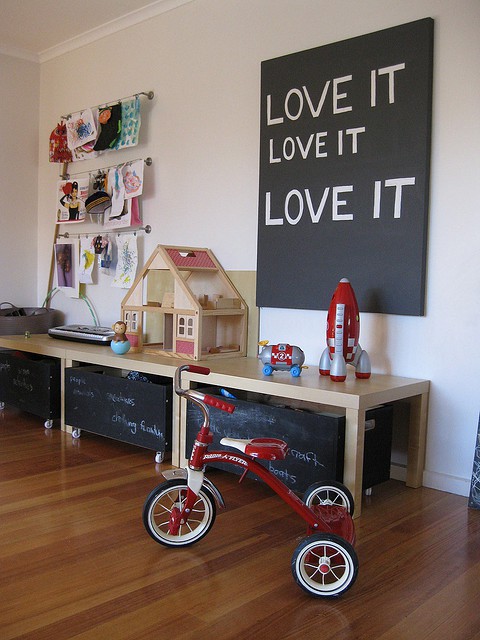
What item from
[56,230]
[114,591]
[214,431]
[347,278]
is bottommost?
[114,591]

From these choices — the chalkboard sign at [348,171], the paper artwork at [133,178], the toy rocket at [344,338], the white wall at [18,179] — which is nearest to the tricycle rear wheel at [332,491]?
the toy rocket at [344,338]

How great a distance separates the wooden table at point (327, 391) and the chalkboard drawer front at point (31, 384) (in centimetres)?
24

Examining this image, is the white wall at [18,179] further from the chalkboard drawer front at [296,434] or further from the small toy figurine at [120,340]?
the chalkboard drawer front at [296,434]

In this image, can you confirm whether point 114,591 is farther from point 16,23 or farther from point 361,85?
point 16,23

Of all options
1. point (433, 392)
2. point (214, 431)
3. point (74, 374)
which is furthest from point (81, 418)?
point (433, 392)

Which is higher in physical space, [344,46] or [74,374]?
[344,46]

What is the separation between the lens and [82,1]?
3465 mm

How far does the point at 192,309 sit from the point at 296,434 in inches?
32.4

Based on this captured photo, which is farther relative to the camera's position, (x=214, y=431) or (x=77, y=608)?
(x=214, y=431)

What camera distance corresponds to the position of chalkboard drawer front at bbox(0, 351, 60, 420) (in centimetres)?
330

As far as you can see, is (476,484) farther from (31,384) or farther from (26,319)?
(26,319)

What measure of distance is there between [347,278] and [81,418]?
142cm

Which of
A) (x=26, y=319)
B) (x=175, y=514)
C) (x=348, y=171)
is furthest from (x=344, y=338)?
(x=26, y=319)

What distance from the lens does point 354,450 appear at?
2143 millimetres
